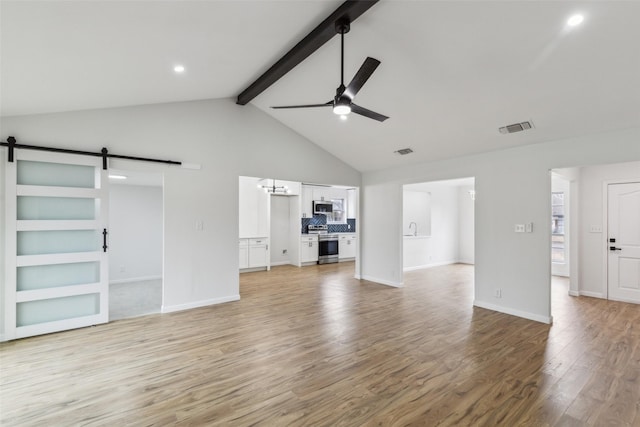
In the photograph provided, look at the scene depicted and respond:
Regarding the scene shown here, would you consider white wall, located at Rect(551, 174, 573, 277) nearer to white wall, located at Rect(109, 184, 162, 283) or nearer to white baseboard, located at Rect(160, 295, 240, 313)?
white baseboard, located at Rect(160, 295, 240, 313)

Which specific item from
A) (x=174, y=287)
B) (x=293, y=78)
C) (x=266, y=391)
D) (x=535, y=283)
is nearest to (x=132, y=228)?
(x=174, y=287)

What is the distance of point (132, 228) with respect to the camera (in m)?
6.46

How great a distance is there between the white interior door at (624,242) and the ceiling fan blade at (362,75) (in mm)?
5508

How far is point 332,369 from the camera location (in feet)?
9.06

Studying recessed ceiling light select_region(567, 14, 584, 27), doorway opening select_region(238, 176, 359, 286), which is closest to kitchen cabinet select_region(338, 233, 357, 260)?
doorway opening select_region(238, 176, 359, 286)

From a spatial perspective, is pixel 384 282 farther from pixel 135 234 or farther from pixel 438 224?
pixel 135 234

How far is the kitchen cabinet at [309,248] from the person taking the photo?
8.67 m

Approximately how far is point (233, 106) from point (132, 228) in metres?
3.78

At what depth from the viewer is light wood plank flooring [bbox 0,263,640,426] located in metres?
2.14

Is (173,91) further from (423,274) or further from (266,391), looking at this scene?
(423,274)

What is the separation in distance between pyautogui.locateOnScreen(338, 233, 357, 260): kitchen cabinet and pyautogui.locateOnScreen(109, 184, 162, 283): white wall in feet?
17.1

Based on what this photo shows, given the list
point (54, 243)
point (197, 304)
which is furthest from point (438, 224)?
point (54, 243)

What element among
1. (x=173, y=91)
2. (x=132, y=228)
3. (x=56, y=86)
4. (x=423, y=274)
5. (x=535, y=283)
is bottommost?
(x=423, y=274)

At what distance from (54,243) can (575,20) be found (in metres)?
5.94
